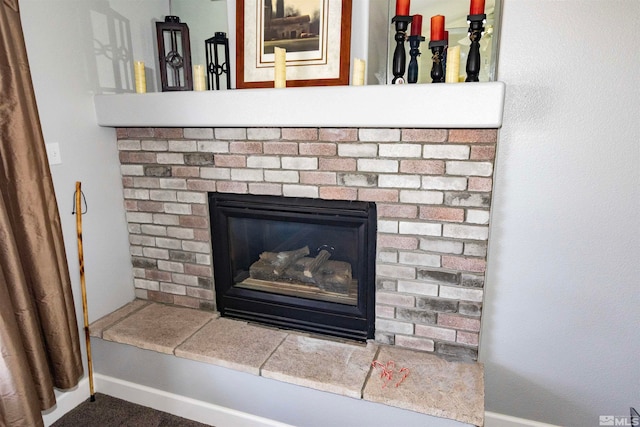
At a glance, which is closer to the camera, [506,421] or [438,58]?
[438,58]

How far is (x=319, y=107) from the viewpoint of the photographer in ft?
5.28

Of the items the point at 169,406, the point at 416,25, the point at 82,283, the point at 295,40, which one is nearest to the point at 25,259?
the point at 82,283

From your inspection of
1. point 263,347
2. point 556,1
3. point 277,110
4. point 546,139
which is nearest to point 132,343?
point 263,347

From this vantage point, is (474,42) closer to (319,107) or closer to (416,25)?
(416,25)

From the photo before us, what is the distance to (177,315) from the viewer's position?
2.14 m

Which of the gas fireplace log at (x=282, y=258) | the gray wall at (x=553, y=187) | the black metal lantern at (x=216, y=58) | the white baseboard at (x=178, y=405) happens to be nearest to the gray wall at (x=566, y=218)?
the gray wall at (x=553, y=187)

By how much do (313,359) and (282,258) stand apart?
1.80 feet

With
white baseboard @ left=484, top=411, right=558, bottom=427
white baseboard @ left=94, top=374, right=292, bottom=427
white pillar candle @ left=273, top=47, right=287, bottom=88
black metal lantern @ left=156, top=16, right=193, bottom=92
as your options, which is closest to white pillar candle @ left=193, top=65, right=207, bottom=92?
black metal lantern @ left=156, top=16, right=193, bottom=92

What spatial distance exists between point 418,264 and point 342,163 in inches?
21.5

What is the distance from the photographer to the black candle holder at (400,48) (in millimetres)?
1515

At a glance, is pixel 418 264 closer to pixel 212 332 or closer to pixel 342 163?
pixel 342 163

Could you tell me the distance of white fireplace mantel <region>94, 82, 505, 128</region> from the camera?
1.43 metres

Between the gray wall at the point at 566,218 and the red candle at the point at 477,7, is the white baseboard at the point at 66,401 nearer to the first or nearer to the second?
the gray wall at the point at 566,218

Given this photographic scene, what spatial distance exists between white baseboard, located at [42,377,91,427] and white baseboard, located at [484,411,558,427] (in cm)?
195
